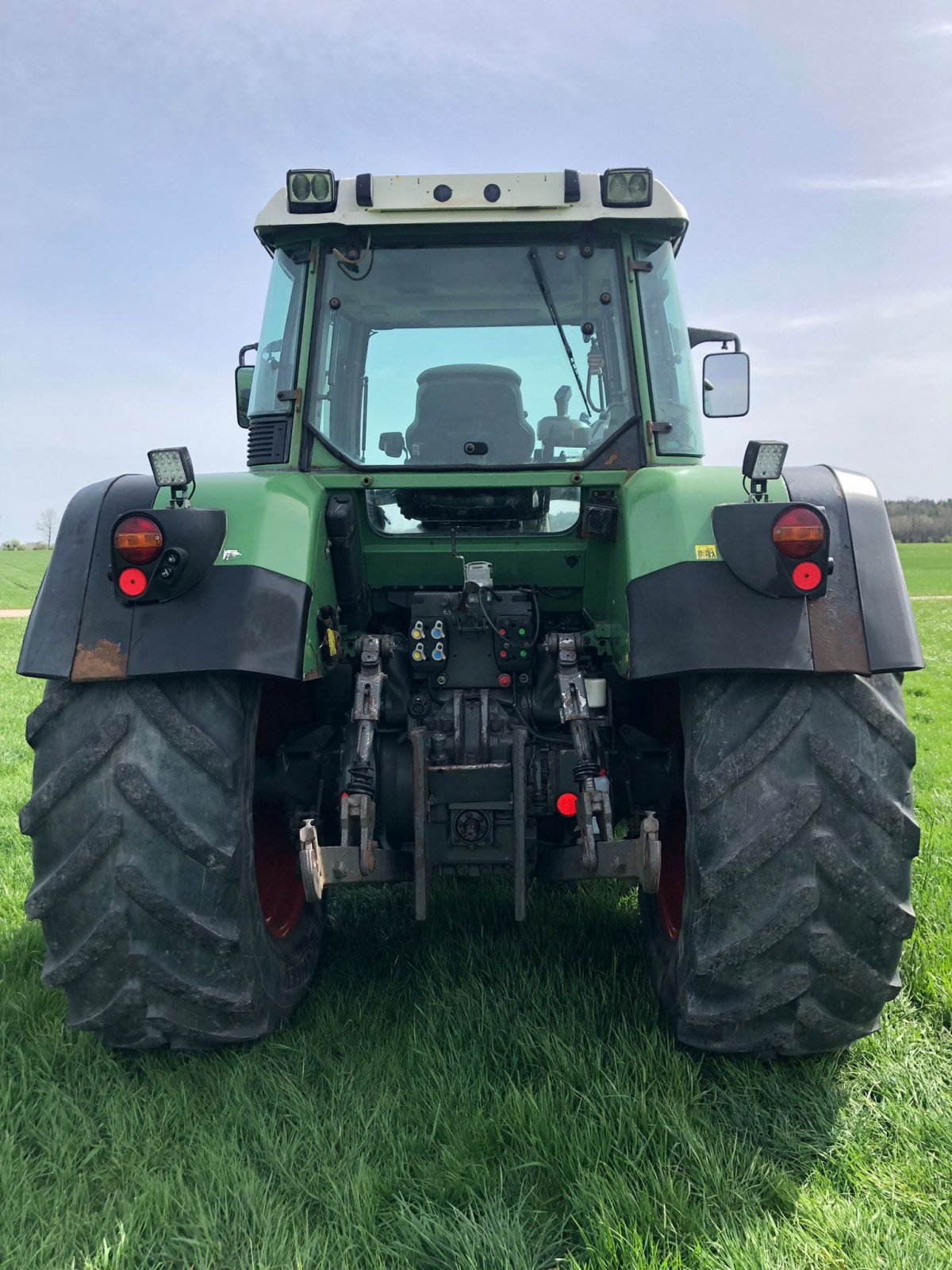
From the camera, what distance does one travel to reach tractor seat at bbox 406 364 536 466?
3.29 metres

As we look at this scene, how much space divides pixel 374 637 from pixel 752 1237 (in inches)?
71.3

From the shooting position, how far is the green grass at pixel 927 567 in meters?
36.6

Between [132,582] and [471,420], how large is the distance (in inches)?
52.1

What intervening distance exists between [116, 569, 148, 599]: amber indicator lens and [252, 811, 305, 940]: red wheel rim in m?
1.19

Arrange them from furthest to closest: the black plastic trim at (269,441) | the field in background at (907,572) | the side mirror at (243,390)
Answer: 1. the field in background at (907,572)
2. the side mirror at (243,390)
3. the black plastic trim at (269,441)

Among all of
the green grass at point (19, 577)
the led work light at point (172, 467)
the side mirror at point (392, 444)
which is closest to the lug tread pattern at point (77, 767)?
the led work light at point (172, 467)

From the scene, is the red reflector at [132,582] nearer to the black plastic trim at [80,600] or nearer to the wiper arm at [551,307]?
the black plastic trim at [80,600]

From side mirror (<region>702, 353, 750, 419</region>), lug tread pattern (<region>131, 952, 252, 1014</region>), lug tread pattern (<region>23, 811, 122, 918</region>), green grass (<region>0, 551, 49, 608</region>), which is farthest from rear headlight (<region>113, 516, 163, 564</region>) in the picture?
green grass (<region>0, 551, 49, 608</region>)

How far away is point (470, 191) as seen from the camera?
10.6 feet

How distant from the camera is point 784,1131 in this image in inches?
96.0

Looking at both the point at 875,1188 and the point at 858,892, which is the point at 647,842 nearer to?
the point at 858,892

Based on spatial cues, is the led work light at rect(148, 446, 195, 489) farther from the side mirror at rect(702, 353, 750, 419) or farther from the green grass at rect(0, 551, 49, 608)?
the green grass at rect(0, 551, 49, 608)

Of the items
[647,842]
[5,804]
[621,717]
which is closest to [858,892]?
[647,842]

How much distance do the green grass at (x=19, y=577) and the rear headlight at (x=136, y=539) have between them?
16218mm
